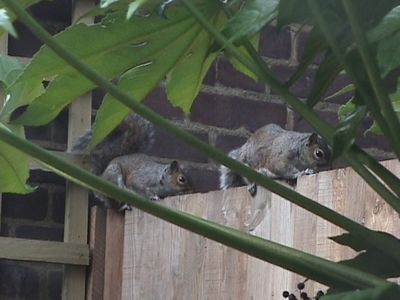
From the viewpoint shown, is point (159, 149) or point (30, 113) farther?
point (159, 149)

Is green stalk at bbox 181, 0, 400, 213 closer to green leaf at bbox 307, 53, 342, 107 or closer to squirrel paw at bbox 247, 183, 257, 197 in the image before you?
green leaf at bbox 307, 53, 342, 107

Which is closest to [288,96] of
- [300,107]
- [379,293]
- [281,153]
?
[300,107]

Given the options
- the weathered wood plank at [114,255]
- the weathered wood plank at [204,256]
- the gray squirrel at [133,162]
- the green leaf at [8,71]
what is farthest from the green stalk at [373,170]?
the gray squirrel at [133,162]

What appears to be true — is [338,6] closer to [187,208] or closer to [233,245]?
[233,245]

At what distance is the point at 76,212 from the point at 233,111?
58 centimetres

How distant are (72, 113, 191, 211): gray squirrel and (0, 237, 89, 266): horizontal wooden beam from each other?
1.78 ft

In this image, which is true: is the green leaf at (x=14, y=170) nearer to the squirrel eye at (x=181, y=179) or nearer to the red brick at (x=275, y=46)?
the squirrel eye at (x=181, y=179)

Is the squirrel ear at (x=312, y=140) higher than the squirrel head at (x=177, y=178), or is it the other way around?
the squirrel ear at (x=312, y=140)

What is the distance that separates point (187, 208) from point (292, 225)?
465 mm

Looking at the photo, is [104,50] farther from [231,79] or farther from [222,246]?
[231,79]

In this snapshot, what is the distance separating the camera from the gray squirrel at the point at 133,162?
3541 millimetres

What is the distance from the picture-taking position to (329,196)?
2.10 metres

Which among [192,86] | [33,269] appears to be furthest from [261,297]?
[192,86]

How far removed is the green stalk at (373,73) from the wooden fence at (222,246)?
1.14 m
